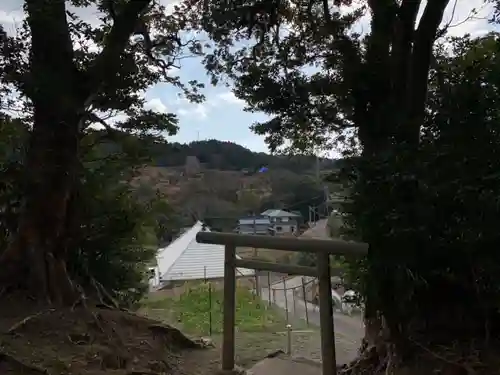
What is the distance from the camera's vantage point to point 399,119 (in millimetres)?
3449

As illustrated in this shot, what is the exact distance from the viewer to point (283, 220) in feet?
17.3

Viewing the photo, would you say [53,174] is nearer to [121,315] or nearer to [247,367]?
[121,315]

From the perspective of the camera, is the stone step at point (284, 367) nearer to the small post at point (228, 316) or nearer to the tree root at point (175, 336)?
the small post at point (228, 316)

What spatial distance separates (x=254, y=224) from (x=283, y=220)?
33 centimetres

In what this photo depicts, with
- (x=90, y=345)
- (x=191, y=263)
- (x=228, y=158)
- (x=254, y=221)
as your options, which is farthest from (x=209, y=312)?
(x=90, y=345)

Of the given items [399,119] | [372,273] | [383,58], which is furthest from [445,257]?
[383,58]

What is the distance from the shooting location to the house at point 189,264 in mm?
6637

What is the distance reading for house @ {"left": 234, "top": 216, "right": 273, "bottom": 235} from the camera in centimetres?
501

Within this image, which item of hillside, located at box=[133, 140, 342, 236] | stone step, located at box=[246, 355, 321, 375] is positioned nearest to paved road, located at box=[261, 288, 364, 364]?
stone step, located at box=[246, 355, 321, 375]

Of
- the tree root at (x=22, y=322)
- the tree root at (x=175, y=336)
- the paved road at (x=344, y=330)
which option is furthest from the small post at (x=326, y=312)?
the tree root at (x=22, y=322)

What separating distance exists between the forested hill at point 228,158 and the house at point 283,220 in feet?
1.55

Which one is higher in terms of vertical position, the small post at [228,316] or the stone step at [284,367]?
the small post at [228,316]

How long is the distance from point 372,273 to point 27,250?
101 inches

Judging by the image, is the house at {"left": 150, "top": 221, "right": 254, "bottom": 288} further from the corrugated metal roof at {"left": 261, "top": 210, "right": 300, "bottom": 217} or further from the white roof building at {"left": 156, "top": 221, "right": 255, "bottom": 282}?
the corrugated metal roof at {"left": 261, "top": 210, "right": 300, "bottom": 217}
